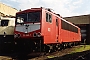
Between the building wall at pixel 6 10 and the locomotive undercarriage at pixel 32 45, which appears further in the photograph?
the building wall at pixel 6 10

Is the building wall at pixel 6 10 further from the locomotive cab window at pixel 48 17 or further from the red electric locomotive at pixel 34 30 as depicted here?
the locomotive cab window at pixel 48 17

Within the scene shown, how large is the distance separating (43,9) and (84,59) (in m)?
4.30

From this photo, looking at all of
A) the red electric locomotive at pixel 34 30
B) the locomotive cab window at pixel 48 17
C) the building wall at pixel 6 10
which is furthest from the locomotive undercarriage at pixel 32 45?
the building wall at pixel 6 10

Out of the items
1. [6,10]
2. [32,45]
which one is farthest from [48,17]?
[6,10]

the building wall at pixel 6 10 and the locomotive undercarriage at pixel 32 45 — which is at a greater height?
the building wall at pixel 6 10

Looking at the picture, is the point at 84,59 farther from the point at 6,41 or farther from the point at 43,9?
the point at 6,41

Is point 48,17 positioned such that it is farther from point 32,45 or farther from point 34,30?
point 32,45

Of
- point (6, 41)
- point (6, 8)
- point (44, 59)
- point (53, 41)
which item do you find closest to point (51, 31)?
point (53, 41)

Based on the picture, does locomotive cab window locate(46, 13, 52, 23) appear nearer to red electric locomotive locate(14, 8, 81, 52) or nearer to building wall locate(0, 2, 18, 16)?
red electric locomotive locate(14, 8, 81, 52)

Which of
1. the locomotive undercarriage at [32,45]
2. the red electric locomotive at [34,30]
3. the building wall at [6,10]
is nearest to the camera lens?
the red electric locomotive at [34,30]

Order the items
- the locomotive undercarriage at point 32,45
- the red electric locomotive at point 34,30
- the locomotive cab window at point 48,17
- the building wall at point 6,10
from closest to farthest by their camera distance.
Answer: the red electric locomotive at point 34,30 → the locomotive undercarriage at point 32,45 → the locomotive cab window at point 48,17 → the building wall at point 6,10

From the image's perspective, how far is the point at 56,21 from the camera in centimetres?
1499

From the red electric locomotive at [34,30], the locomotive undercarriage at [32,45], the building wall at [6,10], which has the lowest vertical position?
the locomotive undercarriage at [32,45]

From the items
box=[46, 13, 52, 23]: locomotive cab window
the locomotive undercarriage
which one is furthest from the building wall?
box=[46, 13, 52, 23]: locomotive cab window
